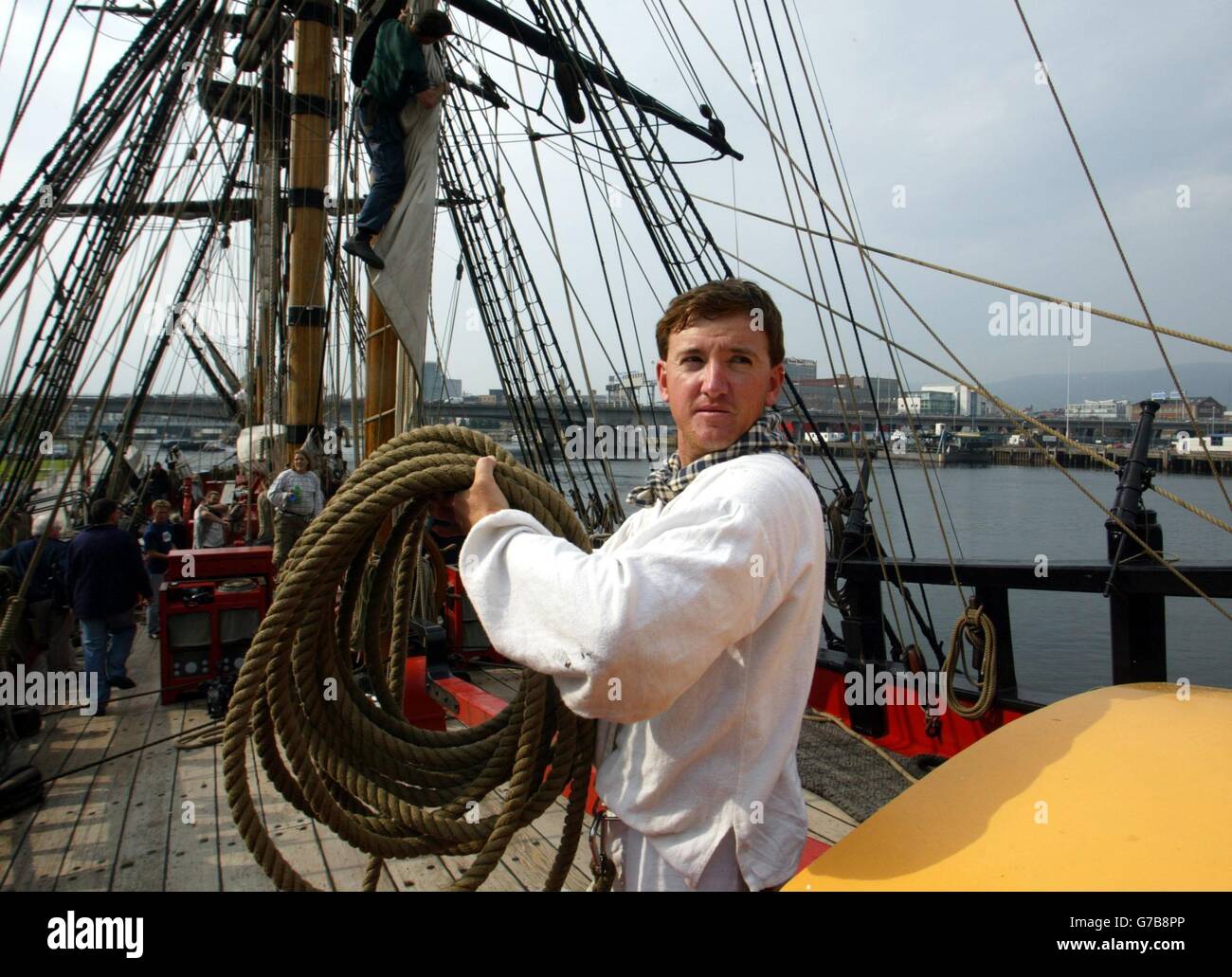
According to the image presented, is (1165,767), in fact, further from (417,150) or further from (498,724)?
(417,150)

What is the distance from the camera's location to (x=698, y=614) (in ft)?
3.48

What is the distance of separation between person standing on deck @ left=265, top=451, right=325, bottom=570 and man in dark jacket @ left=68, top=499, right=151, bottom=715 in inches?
52.6

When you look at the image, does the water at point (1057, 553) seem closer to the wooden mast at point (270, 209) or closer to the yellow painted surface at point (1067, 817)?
the yellow painted surface at point (1067, 817)

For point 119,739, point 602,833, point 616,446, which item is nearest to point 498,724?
point 602,833

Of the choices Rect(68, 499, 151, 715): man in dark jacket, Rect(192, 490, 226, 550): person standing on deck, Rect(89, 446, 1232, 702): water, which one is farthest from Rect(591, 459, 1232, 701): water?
Rect(192, 490, 226, 550): person standing on deck

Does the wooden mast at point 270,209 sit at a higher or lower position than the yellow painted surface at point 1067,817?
higher

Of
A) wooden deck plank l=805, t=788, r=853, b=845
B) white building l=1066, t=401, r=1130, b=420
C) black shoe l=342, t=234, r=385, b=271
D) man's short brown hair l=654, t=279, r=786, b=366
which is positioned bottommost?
wooden deck plank l=805, t=788, r=853, b=845

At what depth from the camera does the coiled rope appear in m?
1.51

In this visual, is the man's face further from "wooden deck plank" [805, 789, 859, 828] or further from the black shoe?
the black shoe

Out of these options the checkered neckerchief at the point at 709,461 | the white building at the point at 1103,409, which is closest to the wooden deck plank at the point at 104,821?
the checkered neckerchief at the point at 709,461

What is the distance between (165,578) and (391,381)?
2.11 metres

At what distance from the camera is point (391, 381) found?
5285 mm

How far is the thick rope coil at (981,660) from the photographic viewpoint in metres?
3.49

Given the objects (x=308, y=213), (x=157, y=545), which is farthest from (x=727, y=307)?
(x=157, y=545)
